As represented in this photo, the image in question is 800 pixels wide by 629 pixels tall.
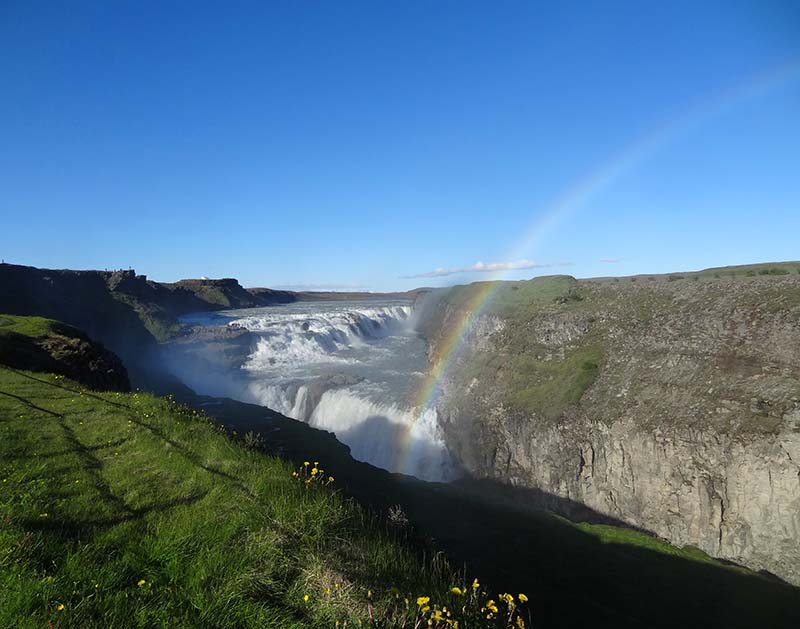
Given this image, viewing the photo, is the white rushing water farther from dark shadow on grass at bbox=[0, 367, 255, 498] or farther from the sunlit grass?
the sunlit grass

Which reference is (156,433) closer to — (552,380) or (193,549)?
(193,549)

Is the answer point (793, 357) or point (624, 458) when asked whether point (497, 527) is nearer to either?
point (624, 458)

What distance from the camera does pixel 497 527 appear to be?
18.7m

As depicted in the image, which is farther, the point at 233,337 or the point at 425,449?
the point at 233,337

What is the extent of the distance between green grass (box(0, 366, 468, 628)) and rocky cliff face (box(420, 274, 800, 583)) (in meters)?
17.3

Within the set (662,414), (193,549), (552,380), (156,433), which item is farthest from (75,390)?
(552,380)

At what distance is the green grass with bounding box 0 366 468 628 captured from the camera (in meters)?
3.63

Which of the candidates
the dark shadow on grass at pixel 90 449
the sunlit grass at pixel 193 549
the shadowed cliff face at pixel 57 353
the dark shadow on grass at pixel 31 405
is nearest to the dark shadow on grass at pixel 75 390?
the dark shadow on grass at pixel 31 405

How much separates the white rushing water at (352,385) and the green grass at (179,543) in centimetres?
2435

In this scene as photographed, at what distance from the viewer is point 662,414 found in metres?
19.4

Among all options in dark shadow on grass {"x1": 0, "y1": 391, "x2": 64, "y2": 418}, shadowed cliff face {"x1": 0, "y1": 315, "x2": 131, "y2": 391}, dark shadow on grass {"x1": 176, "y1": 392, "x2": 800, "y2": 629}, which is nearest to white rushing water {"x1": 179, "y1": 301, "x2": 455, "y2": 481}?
dark shadow on grass {"x1": 176, "y1": 392, "x2": 800, "y2": 629}

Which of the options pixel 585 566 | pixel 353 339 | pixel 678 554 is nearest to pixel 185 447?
pixel 585 566

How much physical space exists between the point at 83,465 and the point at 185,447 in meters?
1.48

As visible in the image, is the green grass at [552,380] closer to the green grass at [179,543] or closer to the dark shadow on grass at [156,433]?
the green grass at [179,543]
